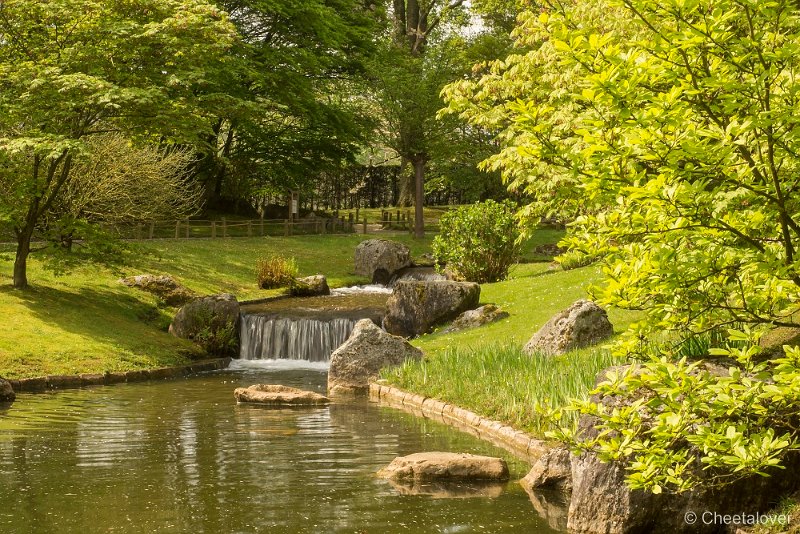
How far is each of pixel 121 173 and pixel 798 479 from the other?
2838 centimetres

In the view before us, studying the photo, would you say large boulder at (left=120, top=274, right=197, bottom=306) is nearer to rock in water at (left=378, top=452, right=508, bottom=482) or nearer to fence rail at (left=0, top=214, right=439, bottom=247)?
fence rail at (left=0, top=214, right=439, bottom=247)

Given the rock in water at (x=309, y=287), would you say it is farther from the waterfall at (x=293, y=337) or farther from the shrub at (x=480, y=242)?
the waterfall at (x=293, y=337)

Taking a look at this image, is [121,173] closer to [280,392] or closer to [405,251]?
[405,251]

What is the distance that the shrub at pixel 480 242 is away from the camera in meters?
32.3

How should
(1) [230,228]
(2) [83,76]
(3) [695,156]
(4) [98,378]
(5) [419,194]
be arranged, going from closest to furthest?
(3) [695,156], (4) [98,378], (2) [83,76], (1) [230,228], (5) [419,194]

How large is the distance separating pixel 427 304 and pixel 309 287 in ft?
28.9

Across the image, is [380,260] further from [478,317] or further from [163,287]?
[478,317]

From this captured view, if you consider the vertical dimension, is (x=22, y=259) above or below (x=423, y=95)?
below

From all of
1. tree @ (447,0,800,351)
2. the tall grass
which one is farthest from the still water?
tree @ (447,0,800,351)

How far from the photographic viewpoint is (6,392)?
61.1ft

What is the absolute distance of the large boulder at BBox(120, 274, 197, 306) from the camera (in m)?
30.8

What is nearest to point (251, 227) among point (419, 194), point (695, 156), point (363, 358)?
point (419, 194)

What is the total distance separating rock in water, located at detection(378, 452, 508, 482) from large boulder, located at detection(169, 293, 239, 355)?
627 inches

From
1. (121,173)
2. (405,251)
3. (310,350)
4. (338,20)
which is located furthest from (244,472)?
(338,20)
